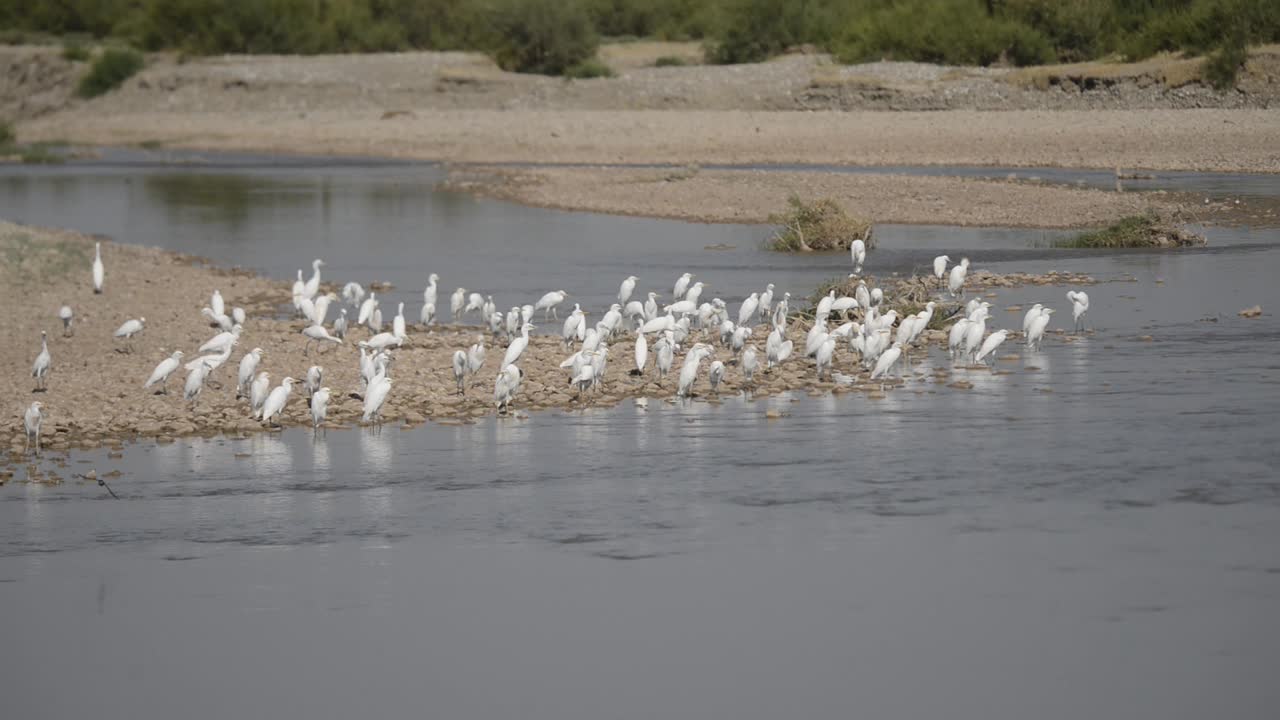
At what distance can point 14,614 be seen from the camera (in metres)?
9.75

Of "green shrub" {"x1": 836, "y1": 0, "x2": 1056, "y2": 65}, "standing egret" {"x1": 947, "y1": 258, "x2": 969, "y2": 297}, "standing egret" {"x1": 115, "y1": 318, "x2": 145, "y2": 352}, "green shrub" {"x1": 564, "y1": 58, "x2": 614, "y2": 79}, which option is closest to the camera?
"standing egret" {"x1": 115, "y1": 318, "x2": 145, "y2": 352}

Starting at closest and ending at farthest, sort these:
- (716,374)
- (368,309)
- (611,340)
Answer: (716,374) < (611,340) < (368,309)

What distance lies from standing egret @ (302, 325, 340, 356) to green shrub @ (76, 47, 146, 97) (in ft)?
162

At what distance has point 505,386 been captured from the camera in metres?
14.3

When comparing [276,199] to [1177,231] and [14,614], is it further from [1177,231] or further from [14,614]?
[14,614]

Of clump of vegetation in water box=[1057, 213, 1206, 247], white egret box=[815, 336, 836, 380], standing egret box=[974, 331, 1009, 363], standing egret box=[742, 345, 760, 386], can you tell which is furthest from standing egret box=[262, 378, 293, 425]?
clump of vegetation in water box=[1057, 213, 1206, 247]

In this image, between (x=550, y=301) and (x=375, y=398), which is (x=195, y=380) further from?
(x=550, y=301)

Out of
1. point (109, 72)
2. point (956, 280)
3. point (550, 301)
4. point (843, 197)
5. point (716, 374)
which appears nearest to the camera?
point (716, 374)

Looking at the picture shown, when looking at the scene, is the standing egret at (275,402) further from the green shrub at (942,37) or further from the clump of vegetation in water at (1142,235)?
the green shrub at (942,37)

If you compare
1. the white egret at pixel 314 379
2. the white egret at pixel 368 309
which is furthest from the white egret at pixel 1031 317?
the white egret at pixel 314 379

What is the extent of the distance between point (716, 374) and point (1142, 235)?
37.0 ft

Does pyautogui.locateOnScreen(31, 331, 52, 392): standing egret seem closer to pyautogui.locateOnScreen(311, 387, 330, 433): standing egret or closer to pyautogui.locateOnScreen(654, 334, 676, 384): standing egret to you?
pyautogui.locateOnScreen(311, 387, 330, 433): standing egret

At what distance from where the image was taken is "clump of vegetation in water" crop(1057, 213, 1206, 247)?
24359 millimetres

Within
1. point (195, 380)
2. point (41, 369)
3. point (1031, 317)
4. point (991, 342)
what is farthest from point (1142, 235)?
point (41, 369)
